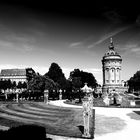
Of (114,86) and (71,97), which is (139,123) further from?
(114,86)

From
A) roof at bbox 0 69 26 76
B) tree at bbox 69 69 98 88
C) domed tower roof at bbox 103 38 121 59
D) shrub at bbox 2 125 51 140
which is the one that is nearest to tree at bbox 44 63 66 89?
domed tower roof at bbox 103 38 121 59

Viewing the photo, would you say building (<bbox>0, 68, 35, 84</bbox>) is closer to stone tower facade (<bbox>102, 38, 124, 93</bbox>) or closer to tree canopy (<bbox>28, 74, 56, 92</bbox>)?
stone tower facade (<bbox>102, 38, 124, 93</bbox>)

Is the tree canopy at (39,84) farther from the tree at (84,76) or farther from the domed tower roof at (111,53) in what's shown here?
the tree at (84,76)

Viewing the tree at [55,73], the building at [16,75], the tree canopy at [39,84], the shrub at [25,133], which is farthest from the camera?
the building at [16,75]

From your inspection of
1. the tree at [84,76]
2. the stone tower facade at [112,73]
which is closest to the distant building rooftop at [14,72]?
the tree at [84,76]

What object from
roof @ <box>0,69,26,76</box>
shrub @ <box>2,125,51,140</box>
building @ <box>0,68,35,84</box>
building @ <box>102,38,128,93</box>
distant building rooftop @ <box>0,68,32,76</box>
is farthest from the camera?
roof @ <box>0,69,26,76</box>

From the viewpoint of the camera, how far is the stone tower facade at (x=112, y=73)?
88.1 meters

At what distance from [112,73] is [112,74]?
40 centimetres

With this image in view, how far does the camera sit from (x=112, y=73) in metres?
88.8

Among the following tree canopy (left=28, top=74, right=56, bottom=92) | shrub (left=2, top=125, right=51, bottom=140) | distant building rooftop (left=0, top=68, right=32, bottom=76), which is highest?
distant building rooftop (left=0, top=68, right=32, bottom=76)

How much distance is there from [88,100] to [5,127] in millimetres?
7636

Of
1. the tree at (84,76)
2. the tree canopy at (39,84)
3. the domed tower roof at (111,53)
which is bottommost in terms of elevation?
the tree canopy at (39,84)

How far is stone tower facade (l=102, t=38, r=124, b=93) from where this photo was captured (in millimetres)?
88125

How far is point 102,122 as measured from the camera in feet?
79.5
